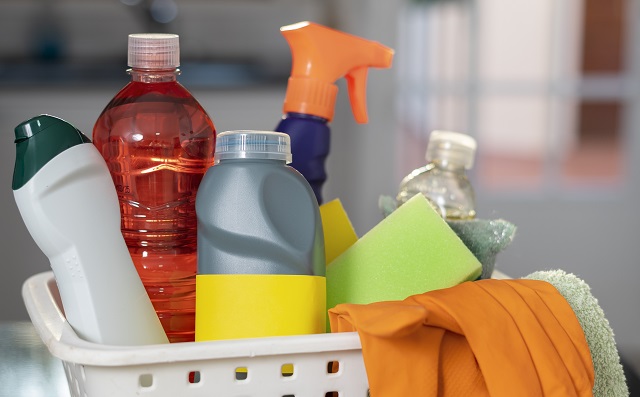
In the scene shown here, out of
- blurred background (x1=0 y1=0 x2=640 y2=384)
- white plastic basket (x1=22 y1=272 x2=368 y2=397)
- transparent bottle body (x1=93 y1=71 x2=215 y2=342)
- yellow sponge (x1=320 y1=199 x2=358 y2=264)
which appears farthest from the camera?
blurred background (x1=0 y1=0 x2=640 y2=384)

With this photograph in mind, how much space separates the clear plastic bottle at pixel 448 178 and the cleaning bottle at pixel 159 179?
21cm

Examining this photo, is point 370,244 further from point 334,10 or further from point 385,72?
point 334,10

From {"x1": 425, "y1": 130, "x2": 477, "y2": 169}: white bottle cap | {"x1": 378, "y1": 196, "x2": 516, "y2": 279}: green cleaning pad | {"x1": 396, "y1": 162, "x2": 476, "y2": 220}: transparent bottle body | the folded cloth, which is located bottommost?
the folded cloth

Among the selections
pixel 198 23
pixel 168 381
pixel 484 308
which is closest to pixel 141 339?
pixel 168 381

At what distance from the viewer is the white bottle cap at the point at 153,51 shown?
544mm

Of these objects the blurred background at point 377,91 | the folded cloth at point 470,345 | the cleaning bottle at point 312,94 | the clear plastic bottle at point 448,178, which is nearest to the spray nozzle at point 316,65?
the cleaning bottle at point 312,94

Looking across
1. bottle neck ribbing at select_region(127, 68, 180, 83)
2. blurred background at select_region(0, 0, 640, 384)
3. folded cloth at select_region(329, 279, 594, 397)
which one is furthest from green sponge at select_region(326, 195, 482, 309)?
blurred background at select_region(0, 0, 640, 384)

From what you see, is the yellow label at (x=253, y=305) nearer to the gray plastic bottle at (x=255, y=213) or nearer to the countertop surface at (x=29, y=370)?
the gray plastic bottle at (x=255, y=213)

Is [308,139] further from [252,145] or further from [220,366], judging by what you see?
[220,366]

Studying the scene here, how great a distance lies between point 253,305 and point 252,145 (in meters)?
0.09

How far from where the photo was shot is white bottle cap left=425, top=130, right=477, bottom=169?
2.27ft

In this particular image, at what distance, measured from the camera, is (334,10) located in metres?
2.64

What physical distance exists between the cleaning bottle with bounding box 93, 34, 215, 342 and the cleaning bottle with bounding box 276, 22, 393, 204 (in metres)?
0.10

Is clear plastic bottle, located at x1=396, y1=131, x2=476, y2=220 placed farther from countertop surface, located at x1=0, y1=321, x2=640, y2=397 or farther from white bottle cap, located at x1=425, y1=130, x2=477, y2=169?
countertop surface, located at x1=0, y1=321, x2=640, y2=397
